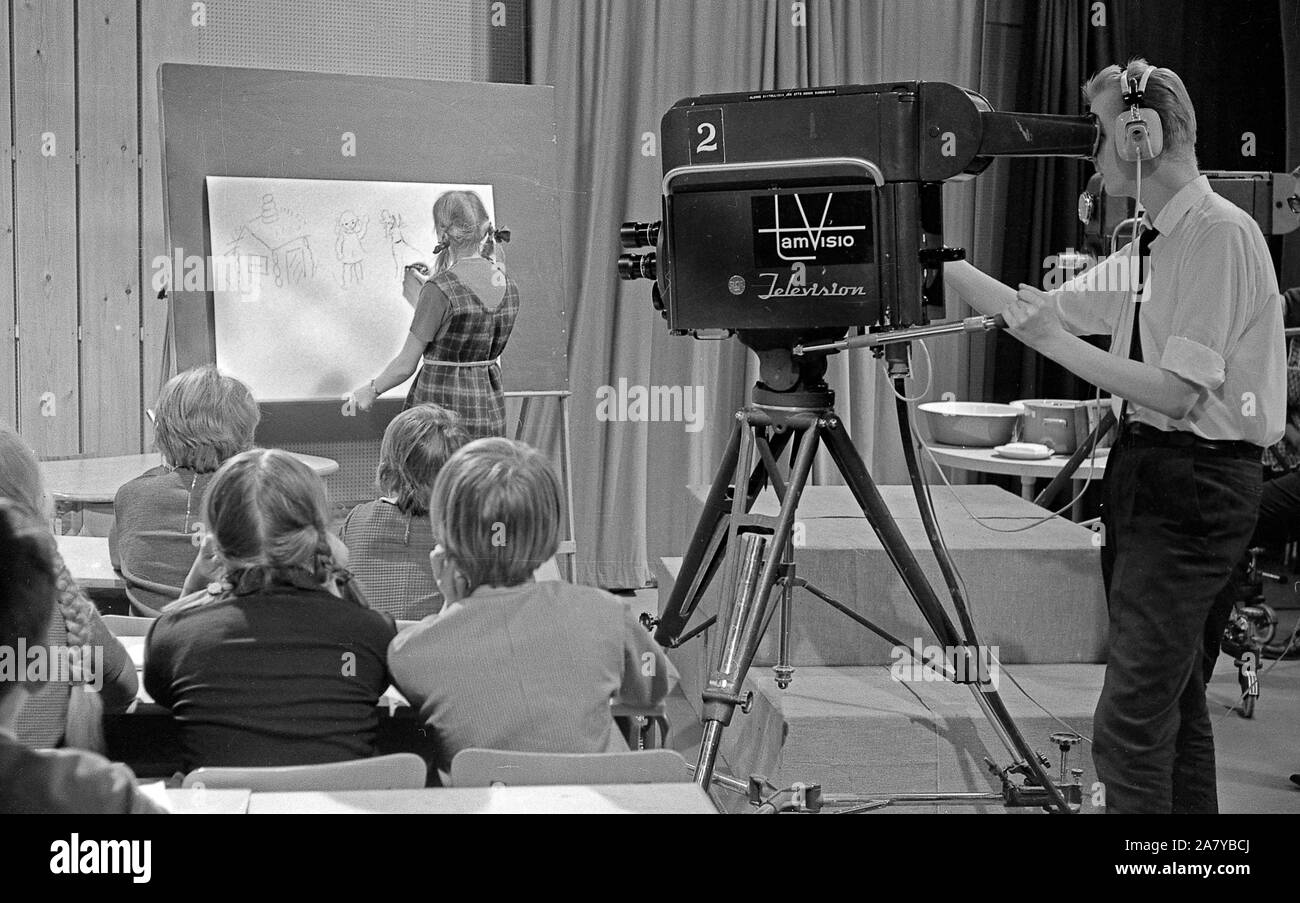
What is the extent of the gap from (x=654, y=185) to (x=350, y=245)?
549 mm

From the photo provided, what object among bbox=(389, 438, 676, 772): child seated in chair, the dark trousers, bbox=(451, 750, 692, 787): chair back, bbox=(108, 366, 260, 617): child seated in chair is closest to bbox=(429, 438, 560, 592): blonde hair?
bbox=(389, 438, 676, 772): child seated in chair

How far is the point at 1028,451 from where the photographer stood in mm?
1979

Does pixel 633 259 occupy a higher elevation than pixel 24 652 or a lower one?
higher

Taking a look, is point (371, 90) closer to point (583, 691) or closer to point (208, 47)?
point (208, 47)

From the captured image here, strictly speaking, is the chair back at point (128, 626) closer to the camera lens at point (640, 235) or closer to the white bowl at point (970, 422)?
the camera lens at point (640, 235)

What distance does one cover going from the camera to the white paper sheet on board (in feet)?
7.29

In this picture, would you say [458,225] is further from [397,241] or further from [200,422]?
[200,422]

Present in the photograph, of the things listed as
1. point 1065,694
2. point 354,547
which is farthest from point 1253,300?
point 354,547

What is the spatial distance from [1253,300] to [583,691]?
924mm

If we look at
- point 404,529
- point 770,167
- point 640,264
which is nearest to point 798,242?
point 770,167
